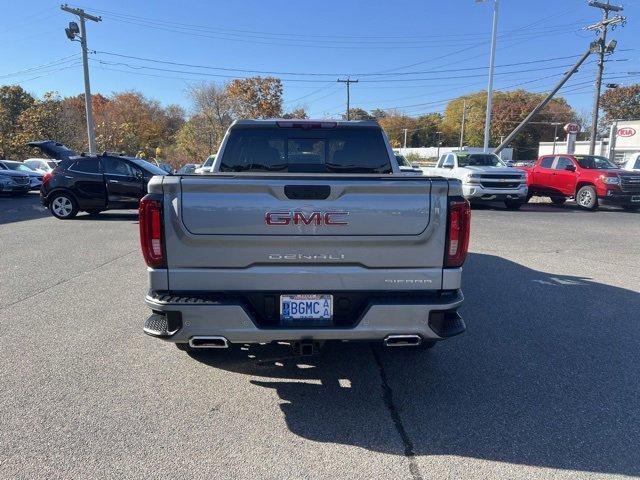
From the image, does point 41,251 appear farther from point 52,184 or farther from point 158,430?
point 158,430

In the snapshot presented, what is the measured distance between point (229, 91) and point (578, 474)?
5378 centimetres

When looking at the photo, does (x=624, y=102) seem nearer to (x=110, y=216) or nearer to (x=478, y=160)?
(x=478, y=160)

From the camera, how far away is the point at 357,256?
10.2ft

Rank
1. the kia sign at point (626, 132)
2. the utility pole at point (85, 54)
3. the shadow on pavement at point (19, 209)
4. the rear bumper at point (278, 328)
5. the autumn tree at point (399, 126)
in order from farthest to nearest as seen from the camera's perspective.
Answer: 1. the autumn tree at point (399, 126)
2. the kia sign at point (626, 132)
3. the utility pole at point (85, 54)
4. the shadow on pavement at point (19, 209)
5. the rear bumper at point (278, 328)

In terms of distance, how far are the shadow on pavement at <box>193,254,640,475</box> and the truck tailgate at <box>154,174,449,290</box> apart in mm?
947

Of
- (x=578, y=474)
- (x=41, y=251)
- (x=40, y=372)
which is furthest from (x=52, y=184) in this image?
(x=578, y=474)

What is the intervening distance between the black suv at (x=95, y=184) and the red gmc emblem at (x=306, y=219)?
36.6ft

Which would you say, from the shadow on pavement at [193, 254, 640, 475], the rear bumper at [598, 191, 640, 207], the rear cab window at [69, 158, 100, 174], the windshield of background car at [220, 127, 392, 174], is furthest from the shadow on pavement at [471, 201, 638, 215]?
the windshield of background car at [220, 127, 392, 174]

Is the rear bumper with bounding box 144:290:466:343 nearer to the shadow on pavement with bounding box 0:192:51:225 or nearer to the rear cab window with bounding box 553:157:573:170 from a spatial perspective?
the shadow on pavement with bounding box 0:192:51:225

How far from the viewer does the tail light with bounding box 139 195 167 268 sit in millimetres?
3004

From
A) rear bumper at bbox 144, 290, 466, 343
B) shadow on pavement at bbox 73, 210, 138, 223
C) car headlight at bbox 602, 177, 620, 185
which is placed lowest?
shadow on pavement at bbox 73, 210, 138, 223

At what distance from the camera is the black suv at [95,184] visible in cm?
1334

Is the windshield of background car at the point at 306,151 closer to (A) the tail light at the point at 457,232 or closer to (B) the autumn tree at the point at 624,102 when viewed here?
(A) the tail light at the point at 457,232

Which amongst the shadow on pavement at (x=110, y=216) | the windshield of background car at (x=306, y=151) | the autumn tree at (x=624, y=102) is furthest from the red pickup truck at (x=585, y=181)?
the autumn tree at (x=624, y=102)
